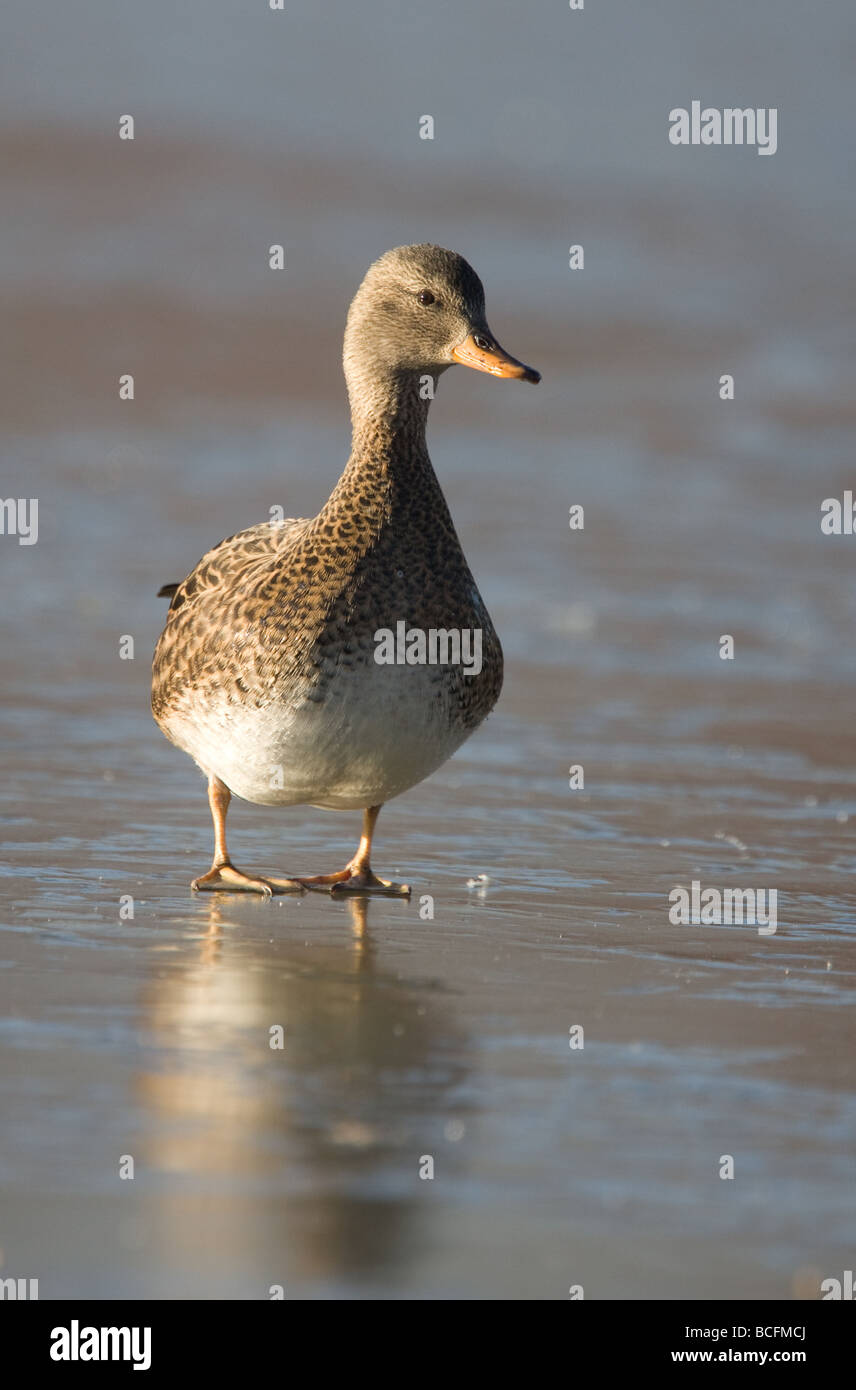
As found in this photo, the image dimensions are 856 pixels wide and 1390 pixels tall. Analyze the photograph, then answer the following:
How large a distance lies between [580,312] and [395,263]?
13.1 m

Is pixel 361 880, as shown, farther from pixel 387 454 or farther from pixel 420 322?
pixel 420 322

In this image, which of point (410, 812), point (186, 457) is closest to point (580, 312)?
point (186, 457)

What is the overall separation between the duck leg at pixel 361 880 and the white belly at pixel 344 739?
25 cm

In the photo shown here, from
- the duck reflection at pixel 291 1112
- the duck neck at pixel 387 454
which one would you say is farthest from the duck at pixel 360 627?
the duck reflection at pixel 291 1112

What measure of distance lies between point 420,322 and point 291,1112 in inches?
123

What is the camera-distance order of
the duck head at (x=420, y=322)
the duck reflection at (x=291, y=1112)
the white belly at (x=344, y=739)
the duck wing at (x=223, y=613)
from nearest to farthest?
the duck reflection at (x=291, y=1112)
the white belly at (x=344, y=739)
the duck wing at (x=223, y=613)
the duck head at (x=420, y=322)

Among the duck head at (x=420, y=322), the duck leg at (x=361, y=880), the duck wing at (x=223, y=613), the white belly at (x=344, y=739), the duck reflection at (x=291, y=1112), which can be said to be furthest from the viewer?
the duck head at (x=420, y=322)

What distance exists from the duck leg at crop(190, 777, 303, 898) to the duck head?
1500mm

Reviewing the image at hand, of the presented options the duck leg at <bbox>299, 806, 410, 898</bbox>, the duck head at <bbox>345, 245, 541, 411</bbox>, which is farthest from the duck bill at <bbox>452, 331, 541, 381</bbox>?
the duck leg at <bbox>299, 806, 410, 898</bbox>

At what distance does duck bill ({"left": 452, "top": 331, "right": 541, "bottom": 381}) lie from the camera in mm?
6512

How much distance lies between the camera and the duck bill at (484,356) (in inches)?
256

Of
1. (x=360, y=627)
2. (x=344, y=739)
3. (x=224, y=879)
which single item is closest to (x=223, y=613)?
(x=360, y=627)

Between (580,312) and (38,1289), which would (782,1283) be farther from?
(580,312)

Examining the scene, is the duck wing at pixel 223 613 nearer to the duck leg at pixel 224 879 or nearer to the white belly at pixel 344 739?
the white belly at pixel 344 739
